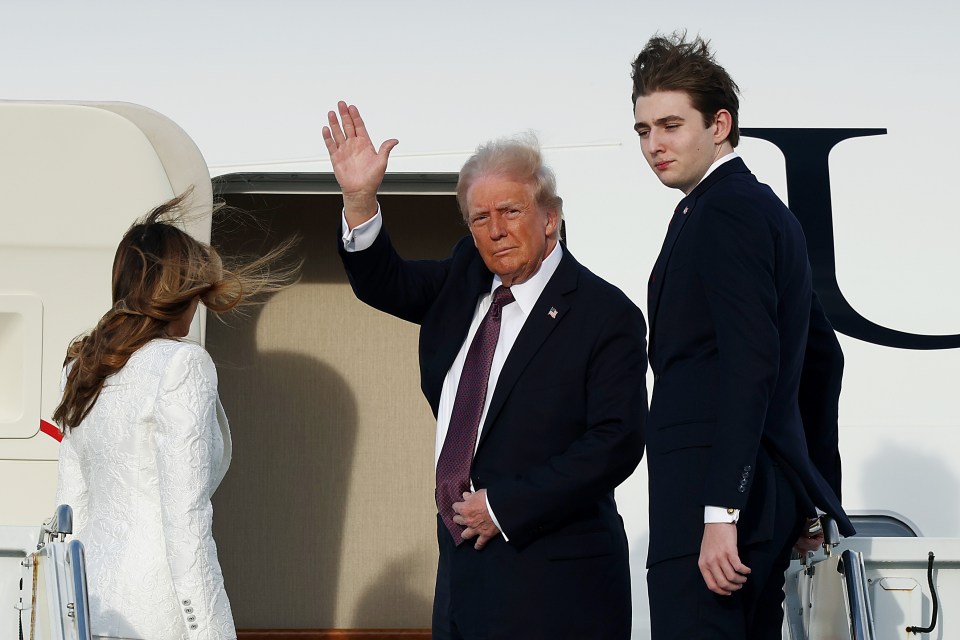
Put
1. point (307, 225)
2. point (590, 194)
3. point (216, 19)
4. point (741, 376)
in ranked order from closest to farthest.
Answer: point (741, 376) → point (590, 194) → point (216, 19) → point (307, 225)

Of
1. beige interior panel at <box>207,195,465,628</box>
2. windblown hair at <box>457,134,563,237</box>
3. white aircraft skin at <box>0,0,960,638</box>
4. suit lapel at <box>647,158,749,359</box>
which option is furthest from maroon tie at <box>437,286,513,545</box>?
beige interior panel at <box>207,195,465,628</box>

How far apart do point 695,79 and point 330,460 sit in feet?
9.97

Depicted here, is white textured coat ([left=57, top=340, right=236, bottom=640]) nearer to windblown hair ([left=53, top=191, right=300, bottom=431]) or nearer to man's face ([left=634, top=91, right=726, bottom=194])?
windblown hair ([left=53, top=191, right=300, bottom=431])

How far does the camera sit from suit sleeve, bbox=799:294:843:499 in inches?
83.7

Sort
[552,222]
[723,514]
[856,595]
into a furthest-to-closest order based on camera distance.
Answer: [552,222]
[856,595]
[723,514]

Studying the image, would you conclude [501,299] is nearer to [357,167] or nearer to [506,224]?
[506,224]

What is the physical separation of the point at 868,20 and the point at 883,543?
187cm

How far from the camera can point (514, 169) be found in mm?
2305

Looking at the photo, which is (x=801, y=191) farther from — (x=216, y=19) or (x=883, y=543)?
(x=216, y=19)

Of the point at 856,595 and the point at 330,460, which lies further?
the point at 330,460

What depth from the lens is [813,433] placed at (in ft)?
7.02

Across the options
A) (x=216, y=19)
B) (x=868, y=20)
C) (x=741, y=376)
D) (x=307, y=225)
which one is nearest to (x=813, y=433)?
(x=741, y=376)

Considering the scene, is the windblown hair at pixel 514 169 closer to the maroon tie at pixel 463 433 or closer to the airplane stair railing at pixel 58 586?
the maroon tie at pixel 463 433

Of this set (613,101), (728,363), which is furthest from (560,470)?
(613,101)
